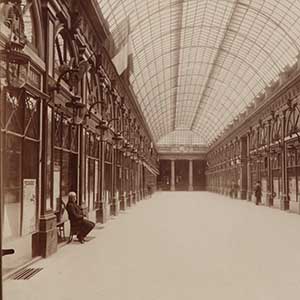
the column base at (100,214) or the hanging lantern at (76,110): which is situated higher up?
the hanging lantern at (76,110)

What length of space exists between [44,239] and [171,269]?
10.8 ft

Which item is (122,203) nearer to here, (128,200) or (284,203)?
(128,200)

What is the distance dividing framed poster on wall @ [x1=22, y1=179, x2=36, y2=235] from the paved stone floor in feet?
2.63

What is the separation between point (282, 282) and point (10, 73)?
581 cm

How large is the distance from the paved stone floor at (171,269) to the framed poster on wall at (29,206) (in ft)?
2.63

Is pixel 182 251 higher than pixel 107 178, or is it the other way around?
pixel 107 178

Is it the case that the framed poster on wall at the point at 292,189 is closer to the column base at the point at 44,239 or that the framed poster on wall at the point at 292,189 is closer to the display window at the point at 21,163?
the column base at the point at 44,239

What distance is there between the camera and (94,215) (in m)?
21.5

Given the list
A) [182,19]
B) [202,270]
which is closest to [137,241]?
[202,270]

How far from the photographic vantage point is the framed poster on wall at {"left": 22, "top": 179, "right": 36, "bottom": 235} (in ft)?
36.2

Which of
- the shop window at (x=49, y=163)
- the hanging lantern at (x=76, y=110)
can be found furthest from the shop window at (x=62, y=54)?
the shop window at (x=49, y=163)

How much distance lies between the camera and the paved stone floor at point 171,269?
25.9 ft

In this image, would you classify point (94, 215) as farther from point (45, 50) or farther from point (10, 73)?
point (10, 73)

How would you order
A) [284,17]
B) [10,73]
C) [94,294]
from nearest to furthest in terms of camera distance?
1. [94,294]
2. [10,73]
3. [284,17]
